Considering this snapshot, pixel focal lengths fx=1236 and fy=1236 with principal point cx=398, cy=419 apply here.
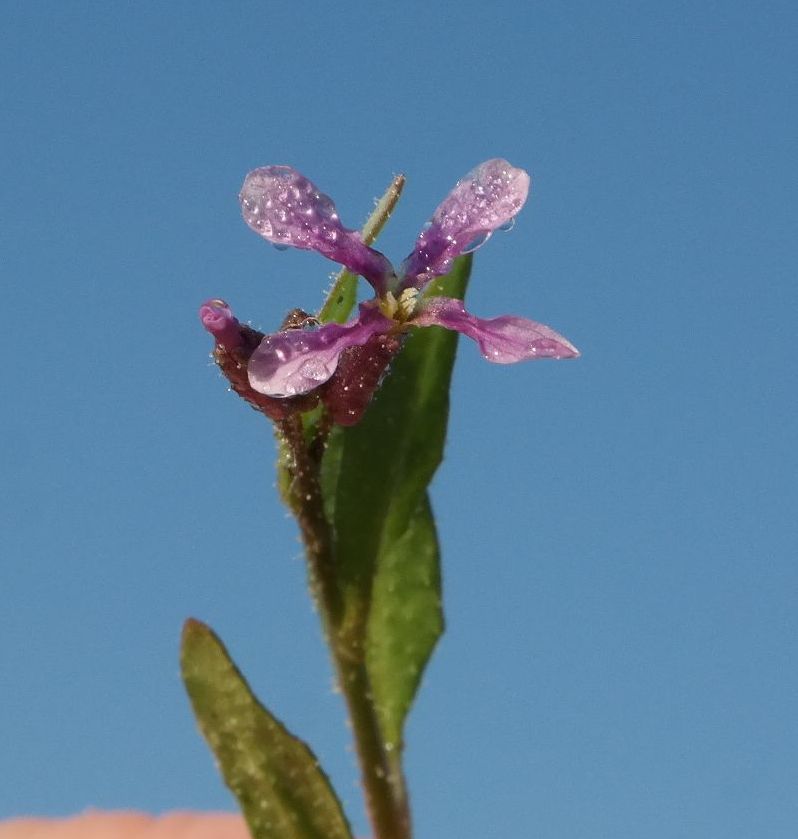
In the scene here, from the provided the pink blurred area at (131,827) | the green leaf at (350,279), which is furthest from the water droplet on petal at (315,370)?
the pink blurred area at (131,827)

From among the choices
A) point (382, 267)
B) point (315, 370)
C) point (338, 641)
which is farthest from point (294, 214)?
point (338, 641)

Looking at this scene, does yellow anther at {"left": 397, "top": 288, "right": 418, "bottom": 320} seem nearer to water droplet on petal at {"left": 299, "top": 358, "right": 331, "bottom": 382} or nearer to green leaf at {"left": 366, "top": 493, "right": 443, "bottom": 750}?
water droplet on petal at {"left": 299, "top": 358, "right": 331, "bottom": 382}

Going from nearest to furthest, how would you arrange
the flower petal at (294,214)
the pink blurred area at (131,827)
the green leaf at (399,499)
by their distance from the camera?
the flower petal at (294,214)
the green leaf at (399,499)
the pink blurred area at (131,827)

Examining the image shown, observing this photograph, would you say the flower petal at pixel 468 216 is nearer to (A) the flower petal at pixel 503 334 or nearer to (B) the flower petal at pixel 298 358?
(A) the flower petal at pixel 503 334

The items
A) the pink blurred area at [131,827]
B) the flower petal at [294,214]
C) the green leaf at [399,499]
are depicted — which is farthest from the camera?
the pink blurred area at [131,827]

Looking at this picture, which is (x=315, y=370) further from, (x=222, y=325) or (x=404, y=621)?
(x=404, y=621)

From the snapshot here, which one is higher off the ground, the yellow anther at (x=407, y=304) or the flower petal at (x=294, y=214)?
the flower petal at (x=294, y=214)
